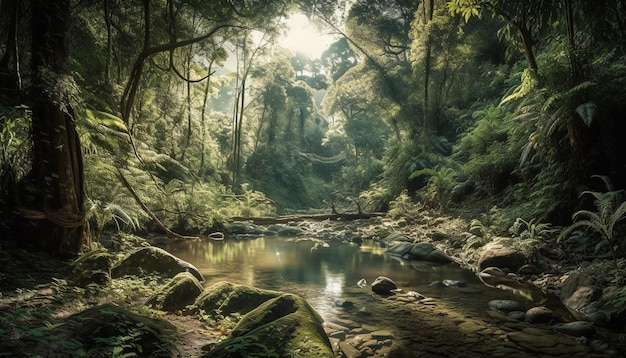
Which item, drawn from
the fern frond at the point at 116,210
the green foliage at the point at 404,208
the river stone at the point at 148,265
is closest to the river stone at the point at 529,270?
the river stone at the point at 148,265

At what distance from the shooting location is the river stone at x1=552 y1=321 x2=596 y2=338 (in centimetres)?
415

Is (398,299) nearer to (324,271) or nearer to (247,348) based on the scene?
(324,271)

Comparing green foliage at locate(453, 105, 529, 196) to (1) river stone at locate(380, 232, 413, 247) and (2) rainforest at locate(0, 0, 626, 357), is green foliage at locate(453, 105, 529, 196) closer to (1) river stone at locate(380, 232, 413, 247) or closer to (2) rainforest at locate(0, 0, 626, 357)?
(2) rainforest at locate(0, 0, 626, 357)

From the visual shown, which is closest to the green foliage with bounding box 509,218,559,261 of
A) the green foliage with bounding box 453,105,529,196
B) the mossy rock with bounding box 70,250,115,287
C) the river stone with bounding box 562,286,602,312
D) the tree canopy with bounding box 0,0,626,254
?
the tree canopy with bounding box 0,0,626,254

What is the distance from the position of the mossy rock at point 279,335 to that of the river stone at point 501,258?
492 cm

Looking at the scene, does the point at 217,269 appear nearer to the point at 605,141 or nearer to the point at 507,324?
the point at 507,324

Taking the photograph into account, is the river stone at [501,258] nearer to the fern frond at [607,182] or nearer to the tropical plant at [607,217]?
the tropical plant at [607,217]

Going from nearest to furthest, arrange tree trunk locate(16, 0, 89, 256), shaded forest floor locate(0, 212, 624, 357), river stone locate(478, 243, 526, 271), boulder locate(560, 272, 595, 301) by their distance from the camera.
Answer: shaded forest floor locate(0, 212, 624, 357) < tree trunk locate(16, 0, 89, 256) < boulder locate(560, 272, 595, 301) < river stone locate(478, 243, 526, 271)

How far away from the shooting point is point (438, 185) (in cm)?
1434

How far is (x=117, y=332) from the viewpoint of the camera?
3.25m

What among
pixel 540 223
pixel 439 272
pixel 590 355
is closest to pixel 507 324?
pixel 590 355

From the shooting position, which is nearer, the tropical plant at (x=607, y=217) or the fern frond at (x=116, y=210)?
the tropical plant at (x=607, y=217)

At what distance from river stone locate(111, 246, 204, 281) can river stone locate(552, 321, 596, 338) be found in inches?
229

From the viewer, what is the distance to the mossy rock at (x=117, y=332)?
9.93 feet
